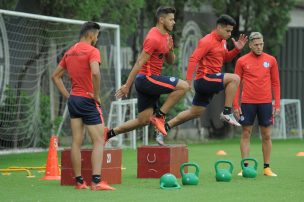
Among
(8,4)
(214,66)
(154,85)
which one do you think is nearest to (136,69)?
(154,85)

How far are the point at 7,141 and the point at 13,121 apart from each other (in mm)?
483

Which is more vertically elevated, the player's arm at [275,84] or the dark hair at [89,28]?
the dark hair at [89,28]

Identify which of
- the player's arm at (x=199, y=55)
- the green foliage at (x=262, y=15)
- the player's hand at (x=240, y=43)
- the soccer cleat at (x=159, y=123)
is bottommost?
the soccer cleat at (x=159, y=123)

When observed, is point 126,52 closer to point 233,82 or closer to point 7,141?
point 7,141

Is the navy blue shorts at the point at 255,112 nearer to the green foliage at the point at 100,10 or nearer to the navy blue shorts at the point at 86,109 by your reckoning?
the navy blue shorts at the point at 86,109

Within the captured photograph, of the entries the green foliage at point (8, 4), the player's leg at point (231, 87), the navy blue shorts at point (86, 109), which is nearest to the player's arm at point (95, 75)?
the navy blue shorts at point (86, 109)

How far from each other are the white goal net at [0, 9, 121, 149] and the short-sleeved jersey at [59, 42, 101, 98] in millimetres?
8893

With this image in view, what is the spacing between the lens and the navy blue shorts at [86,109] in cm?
1198

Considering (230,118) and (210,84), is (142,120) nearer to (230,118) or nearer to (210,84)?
(210,84)

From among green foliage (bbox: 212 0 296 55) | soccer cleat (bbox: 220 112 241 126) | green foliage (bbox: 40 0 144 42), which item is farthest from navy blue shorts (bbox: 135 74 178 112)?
green foliage (bbox: 212 0 296 55)

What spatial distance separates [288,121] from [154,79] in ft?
59.4

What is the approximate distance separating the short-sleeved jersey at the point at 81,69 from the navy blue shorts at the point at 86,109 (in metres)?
0.07

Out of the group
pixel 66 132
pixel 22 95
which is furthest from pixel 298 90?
pixel 22 95

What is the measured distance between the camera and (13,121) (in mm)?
21109
